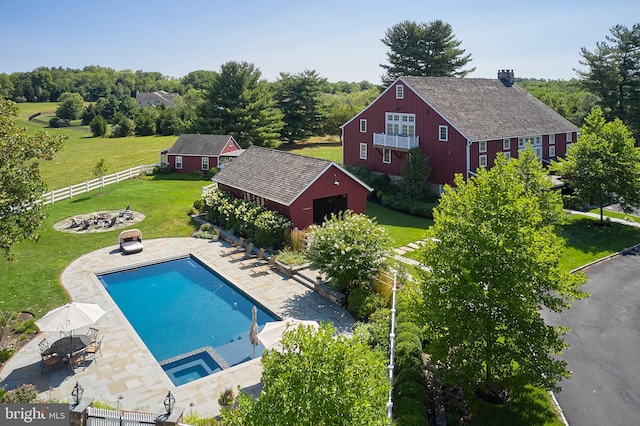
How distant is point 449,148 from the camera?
3478 centimetres

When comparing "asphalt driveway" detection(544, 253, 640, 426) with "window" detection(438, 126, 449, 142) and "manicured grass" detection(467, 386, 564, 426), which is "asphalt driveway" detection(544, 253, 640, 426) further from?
"window" detection(438, 126, 449, 142)

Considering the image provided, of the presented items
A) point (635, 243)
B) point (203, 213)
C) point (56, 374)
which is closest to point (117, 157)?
point (203, 213)

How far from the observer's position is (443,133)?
35125mm

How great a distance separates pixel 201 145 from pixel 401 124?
20866mm

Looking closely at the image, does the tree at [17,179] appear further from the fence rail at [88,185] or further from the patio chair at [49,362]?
the fence rail at [88,185]

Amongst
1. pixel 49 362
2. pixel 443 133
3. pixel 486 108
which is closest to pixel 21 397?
pixel 49 362

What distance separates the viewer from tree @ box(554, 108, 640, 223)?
27766 mm

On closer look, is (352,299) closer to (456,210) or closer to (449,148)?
(456,210)

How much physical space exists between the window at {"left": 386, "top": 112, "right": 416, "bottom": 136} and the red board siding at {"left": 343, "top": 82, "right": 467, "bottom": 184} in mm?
359

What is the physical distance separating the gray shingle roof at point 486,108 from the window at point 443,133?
74cm

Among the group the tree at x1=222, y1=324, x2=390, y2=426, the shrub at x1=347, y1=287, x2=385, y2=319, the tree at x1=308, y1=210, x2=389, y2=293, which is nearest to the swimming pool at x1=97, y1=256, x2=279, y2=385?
the tree at x1=308, y1=210, x2=389, y2=293

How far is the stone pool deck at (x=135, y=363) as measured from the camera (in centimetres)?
1343

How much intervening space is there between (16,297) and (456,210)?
18733mm

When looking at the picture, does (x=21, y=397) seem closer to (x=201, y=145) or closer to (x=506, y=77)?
(x=201, y=145)
